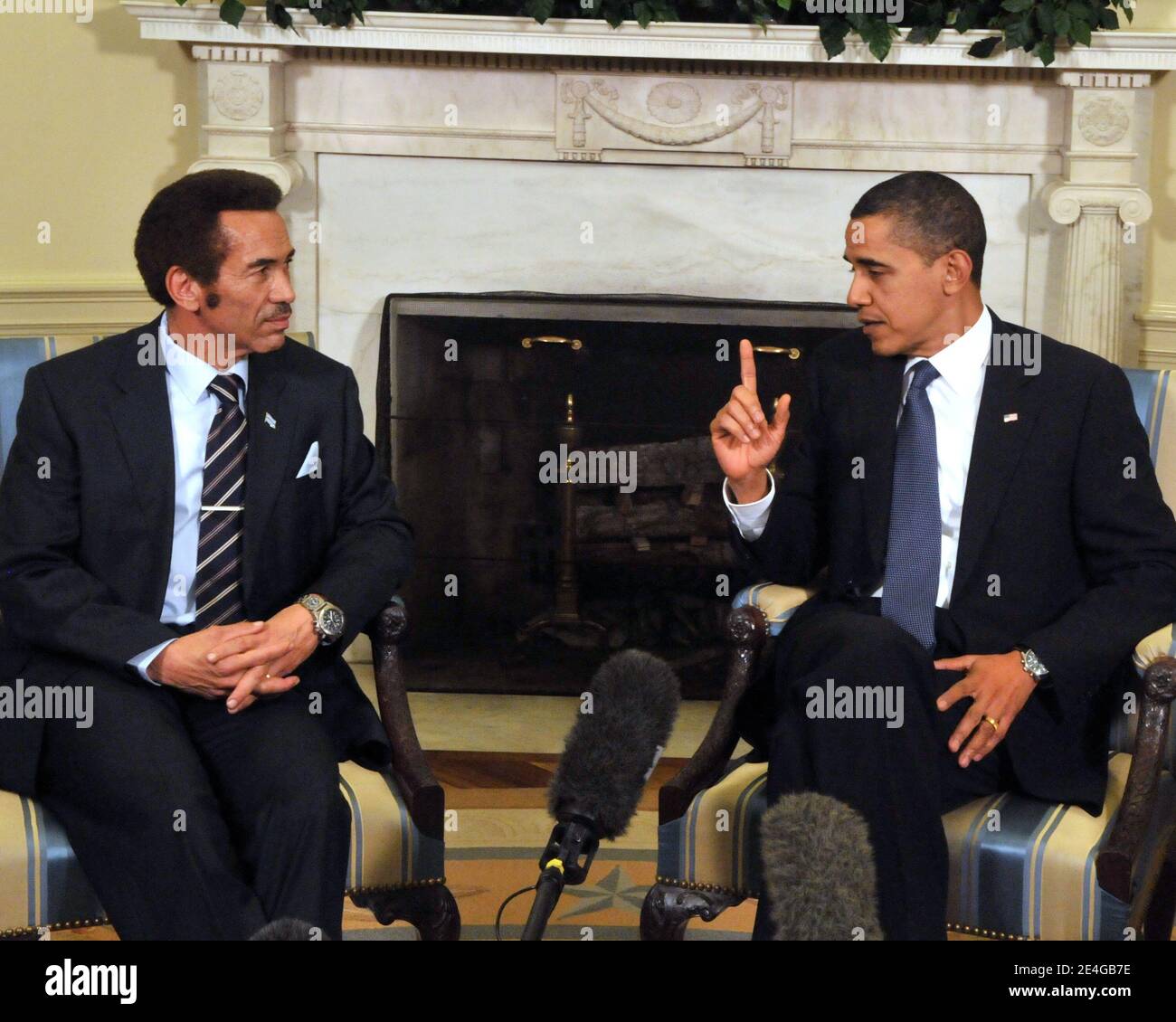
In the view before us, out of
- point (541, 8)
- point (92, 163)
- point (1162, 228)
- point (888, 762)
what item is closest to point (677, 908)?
point (888, 762)

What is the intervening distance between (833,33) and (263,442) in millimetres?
2214

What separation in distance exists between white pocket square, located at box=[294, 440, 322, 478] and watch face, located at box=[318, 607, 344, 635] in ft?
0.84

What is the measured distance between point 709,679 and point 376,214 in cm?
160

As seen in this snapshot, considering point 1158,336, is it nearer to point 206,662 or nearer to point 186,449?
point 186,449

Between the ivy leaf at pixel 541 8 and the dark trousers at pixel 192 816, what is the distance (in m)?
2.33

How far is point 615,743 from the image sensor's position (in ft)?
4.91

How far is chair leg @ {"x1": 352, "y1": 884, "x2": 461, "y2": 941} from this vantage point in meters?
2.39

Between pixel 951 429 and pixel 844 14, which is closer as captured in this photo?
pixel 951 429

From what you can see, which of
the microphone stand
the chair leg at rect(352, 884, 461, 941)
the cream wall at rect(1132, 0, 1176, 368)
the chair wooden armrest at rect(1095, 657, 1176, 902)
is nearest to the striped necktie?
the chair leg at rect(352, 884, 461, 941)

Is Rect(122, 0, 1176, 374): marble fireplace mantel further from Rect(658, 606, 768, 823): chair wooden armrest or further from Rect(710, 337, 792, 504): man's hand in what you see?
Rect(658, 606, 768, 823): chair wooden armrest

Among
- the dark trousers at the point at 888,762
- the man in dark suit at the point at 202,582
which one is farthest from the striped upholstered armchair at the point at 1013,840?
the man in dark suit at the point at 202,582
